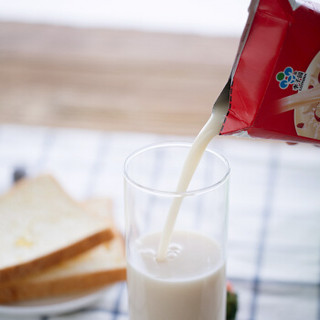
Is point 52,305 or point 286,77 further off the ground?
point 286,77

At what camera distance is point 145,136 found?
5.12ft

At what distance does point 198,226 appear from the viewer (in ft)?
2.78

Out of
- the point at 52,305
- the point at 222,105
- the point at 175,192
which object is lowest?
the point at 52,305

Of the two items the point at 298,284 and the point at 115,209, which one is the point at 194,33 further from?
the point at 298,284

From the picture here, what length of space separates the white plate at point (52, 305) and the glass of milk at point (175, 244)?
205mm

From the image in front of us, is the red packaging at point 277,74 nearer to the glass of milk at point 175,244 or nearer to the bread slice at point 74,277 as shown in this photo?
the glass of milk at point 175,244

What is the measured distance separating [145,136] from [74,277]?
1.83ft

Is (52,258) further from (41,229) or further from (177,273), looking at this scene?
(177,273)

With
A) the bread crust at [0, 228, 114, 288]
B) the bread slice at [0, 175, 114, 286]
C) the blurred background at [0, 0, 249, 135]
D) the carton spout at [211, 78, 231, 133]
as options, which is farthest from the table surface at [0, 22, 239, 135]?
the carton spout at [211, 78, 231, 133]

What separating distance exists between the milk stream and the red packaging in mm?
30

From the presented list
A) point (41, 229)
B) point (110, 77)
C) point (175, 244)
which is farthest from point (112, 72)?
point (175, 244)

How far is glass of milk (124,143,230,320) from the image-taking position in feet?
2.61

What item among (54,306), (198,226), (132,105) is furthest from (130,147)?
(198,226)

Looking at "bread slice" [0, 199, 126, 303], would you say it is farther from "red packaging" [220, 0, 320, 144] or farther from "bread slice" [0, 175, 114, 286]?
"red packaging" [220, 0, 320, 144]
